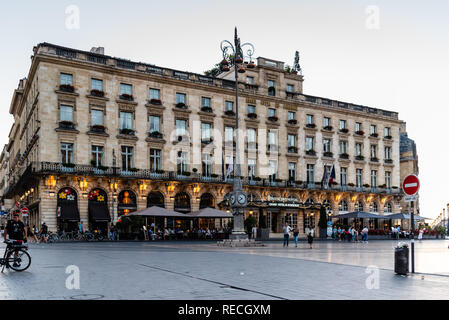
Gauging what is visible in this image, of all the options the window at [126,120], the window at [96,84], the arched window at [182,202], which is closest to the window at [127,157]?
the window at [126,120]

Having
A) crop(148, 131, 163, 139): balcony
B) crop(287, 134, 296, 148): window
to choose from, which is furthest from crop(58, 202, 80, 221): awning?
crop(287, 134, 296, 148): window

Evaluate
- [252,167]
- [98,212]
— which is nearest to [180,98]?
[252,167]

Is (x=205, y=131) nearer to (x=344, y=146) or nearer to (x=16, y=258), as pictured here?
(x=344, y=146)

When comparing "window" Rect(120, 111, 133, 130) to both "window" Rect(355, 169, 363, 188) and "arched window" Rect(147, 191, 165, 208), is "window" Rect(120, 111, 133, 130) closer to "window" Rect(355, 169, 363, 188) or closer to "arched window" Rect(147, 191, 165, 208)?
"arched window" Rect(147, 191, 165, 208)

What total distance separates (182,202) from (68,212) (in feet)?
37.2

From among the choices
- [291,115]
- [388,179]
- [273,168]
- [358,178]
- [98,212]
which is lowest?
[98,212]

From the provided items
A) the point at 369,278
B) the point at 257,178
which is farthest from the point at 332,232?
the point at 369,278

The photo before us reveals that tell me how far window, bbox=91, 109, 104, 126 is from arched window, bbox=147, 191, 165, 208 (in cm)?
797

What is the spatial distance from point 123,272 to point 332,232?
143ft

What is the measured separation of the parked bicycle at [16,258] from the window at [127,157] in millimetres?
31854

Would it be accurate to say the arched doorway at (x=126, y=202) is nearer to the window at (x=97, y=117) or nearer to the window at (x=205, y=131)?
the window at (x=97, y=117)

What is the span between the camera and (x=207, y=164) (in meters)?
50.7

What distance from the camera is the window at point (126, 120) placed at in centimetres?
4625

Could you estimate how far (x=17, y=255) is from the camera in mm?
13914
